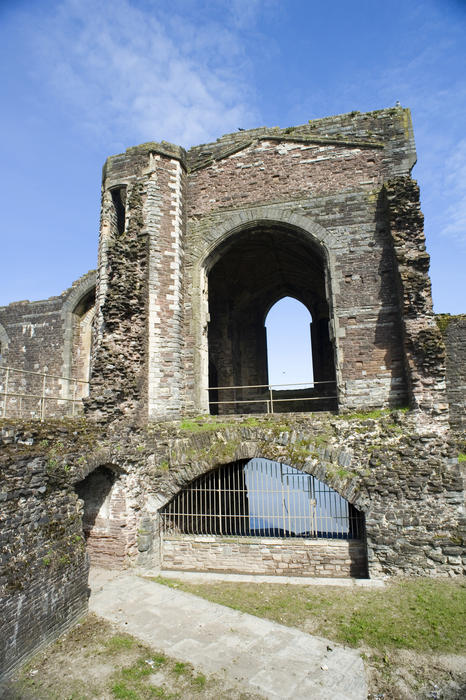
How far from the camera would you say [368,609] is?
281 inches

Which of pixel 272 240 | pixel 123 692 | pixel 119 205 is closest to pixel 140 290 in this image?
pixel 119 205

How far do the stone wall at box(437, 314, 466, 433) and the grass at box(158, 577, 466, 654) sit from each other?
543cm

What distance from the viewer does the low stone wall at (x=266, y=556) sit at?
29.6ft

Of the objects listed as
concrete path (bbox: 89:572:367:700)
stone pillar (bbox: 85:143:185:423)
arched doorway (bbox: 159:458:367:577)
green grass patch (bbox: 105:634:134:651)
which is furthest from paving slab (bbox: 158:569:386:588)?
stone pillar (bbox: 85:143:185:423)

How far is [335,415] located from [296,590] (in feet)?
12.3

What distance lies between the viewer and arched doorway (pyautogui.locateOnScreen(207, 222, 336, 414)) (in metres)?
15.5

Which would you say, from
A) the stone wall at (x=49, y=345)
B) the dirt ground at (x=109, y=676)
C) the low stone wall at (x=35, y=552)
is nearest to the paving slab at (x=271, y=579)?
the low stone wall at (x=35, y=552)

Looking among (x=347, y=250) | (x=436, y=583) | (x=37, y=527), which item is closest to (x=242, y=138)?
(x=347, y=250)

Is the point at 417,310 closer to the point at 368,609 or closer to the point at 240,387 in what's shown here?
the point at 240,387

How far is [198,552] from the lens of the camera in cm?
984

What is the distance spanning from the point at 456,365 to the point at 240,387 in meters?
7.35

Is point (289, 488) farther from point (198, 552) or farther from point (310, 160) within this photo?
point (310, 160)

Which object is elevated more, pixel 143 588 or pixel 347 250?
pixel 347 250

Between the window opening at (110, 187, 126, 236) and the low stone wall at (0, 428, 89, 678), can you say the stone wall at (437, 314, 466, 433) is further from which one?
the low stone wall at (0, 428, 89, 678)
